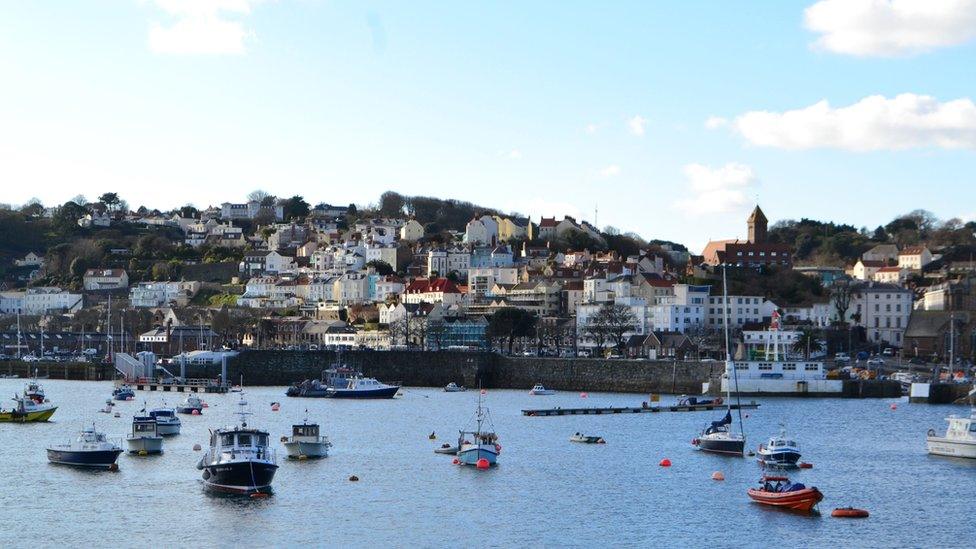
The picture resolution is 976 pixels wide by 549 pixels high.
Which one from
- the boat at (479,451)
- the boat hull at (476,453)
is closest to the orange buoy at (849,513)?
the boat at (479,451)

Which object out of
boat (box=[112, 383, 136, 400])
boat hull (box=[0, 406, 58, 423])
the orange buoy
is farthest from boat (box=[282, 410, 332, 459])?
boat (box=[112, 383, 136, 400])

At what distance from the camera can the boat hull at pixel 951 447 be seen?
49.6 m

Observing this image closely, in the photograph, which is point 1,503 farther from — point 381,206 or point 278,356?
point 381,206

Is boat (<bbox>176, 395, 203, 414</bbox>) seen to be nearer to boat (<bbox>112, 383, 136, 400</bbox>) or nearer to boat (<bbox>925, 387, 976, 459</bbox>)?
boat (<bbox>112, 383, 136, 400</bbox>)

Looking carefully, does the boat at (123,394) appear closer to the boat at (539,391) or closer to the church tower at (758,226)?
the boat at (539,391)

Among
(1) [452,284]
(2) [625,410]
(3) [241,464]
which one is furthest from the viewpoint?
(1) [452,284]

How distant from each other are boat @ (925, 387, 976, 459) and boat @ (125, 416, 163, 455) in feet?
89.0

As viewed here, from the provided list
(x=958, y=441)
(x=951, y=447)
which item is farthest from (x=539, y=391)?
(x=958, y=441)

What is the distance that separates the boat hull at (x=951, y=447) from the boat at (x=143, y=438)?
1066 inches

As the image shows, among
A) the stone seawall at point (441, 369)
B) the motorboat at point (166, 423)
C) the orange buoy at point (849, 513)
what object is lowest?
the orange buoy at point (849, 513)

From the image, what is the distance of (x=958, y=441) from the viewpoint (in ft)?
164

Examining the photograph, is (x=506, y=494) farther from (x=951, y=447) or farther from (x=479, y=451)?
(x=951, y=447)

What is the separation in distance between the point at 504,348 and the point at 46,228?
88.3m

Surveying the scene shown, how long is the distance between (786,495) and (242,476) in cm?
1442
